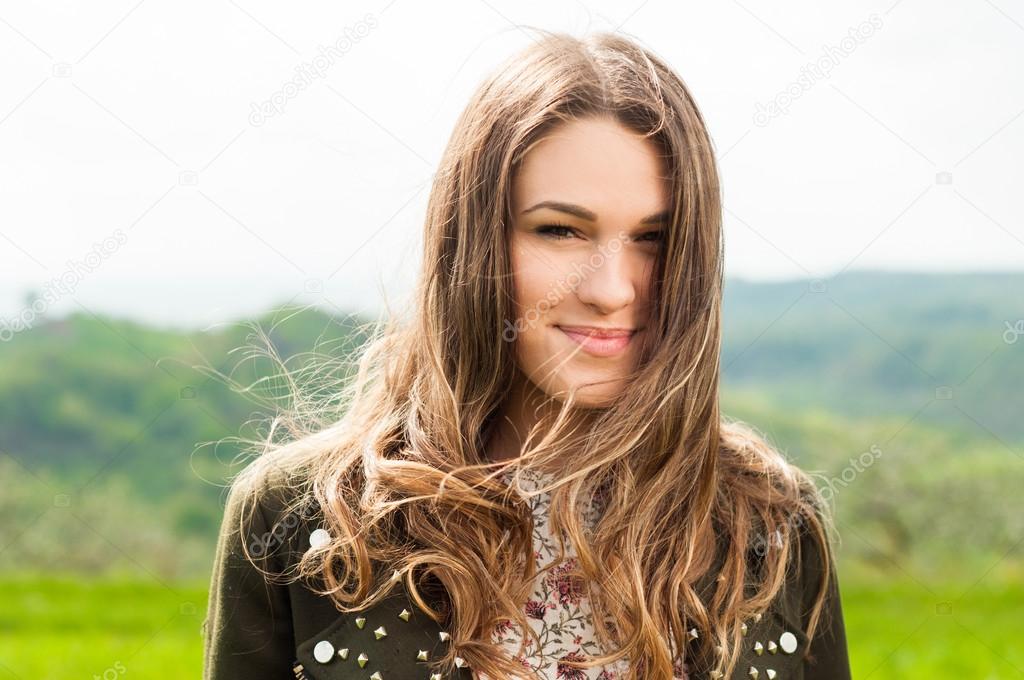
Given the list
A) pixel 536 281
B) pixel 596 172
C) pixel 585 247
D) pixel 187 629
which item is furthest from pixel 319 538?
pixel 187 629

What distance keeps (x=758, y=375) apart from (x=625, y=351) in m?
6.38

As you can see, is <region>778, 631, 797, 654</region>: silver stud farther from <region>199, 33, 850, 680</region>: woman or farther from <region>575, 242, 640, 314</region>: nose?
<region>575, 242, 640, 314</region>: nose

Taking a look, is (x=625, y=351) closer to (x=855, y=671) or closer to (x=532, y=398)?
(x=532, y=398)

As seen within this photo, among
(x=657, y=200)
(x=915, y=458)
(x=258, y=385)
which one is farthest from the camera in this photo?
(x=915, y=458)

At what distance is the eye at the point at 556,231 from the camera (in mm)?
1947

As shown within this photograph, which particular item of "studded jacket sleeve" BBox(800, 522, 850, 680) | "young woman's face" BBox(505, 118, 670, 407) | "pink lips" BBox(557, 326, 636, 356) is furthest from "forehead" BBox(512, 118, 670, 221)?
"studded jacket sleeve" BBox(800, 522, 850, 680)

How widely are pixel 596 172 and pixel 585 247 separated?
14 cm

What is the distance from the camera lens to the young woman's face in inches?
75.7

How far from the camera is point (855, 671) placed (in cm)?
489

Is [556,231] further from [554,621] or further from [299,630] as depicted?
[299,630]

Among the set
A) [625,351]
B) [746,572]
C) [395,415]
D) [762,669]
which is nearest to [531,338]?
[625,351]

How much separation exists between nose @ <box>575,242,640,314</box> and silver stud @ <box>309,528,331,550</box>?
0.69 metres

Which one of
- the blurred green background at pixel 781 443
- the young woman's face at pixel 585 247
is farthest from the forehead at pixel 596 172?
the blurred green background at pixel 781 443

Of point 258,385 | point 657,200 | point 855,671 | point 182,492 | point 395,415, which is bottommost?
point 182,492
